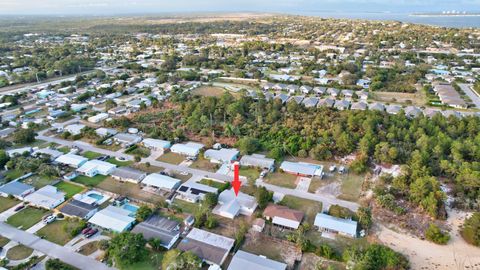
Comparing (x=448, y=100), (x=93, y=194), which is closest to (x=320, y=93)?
(x=448, y=100)

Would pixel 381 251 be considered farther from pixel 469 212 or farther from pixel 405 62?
pixel 405 62

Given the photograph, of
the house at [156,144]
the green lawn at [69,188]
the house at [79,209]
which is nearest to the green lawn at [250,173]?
the house at [156,144]

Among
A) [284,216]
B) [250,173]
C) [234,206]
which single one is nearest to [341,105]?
[250,173]

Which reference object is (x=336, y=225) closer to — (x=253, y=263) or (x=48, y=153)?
(x=253, y=263)

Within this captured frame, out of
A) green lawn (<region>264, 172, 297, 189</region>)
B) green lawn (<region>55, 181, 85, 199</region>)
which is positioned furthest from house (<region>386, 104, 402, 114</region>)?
green lawn (<region>55, 181, 85, 199</region>)

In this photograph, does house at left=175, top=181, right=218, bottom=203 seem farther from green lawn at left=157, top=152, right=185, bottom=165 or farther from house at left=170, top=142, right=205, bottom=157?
house at left=170, top=142, right=205, bottom=157
